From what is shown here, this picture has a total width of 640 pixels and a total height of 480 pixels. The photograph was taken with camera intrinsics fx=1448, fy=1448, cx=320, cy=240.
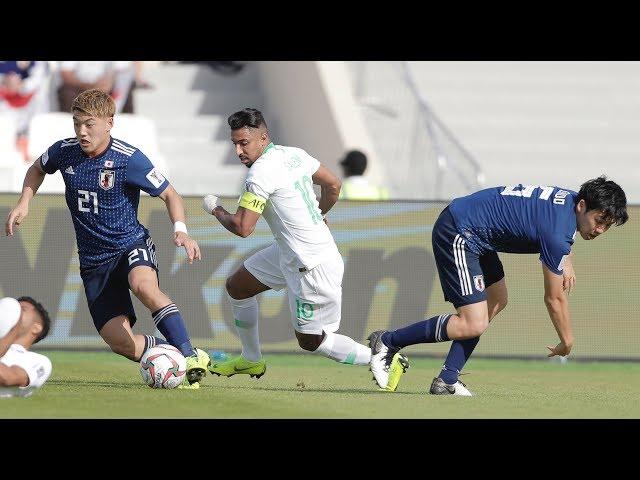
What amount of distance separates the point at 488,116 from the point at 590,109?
1594 millimetres

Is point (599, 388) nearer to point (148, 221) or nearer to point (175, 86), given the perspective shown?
point (148, 221)

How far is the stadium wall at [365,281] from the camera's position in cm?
1337

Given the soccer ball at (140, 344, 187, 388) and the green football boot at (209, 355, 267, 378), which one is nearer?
the soccer ball at (140, 344, 187, 388)

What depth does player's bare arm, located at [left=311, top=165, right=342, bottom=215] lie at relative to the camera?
34.5 feet

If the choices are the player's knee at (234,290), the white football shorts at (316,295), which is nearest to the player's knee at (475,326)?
the white football shorts at (316,295)

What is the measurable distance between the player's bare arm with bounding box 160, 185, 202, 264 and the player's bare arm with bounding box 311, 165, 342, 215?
1.10 m

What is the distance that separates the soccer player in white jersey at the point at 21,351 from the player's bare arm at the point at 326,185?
7.40ft

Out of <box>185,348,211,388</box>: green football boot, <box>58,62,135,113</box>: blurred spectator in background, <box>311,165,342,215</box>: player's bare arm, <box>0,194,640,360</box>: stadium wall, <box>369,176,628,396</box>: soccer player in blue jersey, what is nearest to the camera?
<box>369,176,628,396</box>: soccer player in blue jersey

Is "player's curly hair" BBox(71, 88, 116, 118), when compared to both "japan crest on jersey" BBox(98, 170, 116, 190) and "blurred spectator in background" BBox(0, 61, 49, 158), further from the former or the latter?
"blurred spectator in background" BBox(0, 61, 49, 158)

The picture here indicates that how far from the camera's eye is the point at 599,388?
11.4m

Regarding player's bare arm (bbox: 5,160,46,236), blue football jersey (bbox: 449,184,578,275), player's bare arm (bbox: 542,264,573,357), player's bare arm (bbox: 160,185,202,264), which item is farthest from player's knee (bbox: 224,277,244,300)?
player's bare arm (bbox: 542,264,573,357)

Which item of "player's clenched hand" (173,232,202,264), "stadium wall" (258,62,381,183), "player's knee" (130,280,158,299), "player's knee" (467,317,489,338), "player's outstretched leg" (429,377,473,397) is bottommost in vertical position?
"player's outstretched leg" (429,377,473,397)

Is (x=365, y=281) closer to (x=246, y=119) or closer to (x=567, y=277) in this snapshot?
(x=246, y=119)

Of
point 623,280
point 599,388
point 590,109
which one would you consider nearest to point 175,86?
point 590,109
